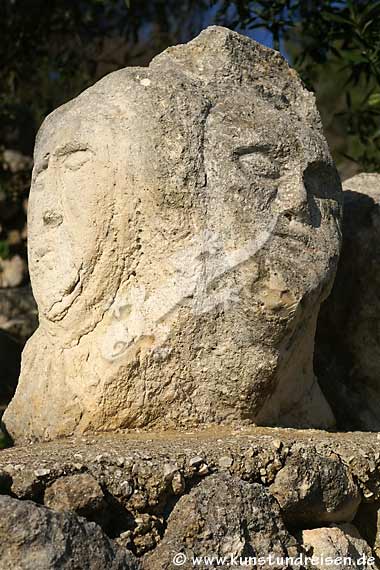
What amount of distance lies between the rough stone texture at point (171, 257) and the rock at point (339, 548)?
51 cm

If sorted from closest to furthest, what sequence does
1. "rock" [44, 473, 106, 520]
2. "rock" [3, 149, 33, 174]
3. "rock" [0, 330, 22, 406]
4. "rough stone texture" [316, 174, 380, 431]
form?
"rock" [44, 473, 106, 520], "rough stone texture" [316, 174, 380, 431], "rock" [0, 330, 22, 406], "rock" [3, 149, 33, 174]

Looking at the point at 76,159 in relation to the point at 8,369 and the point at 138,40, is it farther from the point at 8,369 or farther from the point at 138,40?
the point at 138,40

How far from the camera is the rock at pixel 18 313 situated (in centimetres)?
699

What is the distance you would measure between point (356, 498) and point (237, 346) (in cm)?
63

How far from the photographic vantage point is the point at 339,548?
10.1 ft

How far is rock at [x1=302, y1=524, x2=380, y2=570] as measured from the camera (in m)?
3.01

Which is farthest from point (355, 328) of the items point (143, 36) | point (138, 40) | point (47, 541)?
point (143, 36)

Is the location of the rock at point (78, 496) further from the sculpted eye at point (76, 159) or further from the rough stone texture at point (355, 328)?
the rough stone texture at point (355, 328)

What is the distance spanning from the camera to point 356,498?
Result: 10.5ft

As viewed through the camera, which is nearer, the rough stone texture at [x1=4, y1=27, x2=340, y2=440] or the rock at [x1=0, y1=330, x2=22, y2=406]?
the rough stone texture at [x1=4, y1=27, x2=340, y2=440]

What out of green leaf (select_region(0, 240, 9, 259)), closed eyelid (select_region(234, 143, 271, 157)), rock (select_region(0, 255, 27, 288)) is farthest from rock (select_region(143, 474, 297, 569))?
green leaf (select_region(0, 240, 9, 259))

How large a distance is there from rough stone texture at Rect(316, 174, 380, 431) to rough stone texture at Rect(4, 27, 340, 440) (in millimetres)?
609

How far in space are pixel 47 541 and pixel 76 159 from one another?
1485 millimetres

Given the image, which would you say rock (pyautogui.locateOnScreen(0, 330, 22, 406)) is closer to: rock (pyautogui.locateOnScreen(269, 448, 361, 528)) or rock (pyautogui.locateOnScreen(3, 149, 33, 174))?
rock (pyautogui.locateOnScreen(269, 448, 361, 528))
